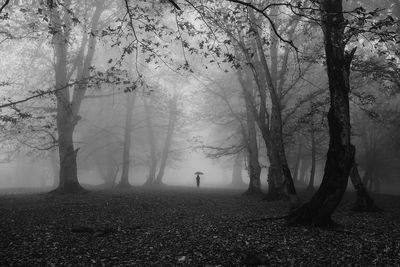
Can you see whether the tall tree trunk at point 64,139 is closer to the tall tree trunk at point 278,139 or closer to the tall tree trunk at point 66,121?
the tall tree trunk at point 66,121

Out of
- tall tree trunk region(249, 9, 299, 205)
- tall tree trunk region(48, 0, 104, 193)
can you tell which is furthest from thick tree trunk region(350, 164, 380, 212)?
tall tree trunk region(48, 0, 104, 193)

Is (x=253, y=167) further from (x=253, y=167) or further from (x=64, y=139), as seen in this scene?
(x=64, y=139)

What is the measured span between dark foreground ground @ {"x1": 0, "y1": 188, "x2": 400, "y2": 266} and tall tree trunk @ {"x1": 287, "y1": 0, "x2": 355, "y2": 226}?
0.56 metres

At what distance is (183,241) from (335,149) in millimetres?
4730

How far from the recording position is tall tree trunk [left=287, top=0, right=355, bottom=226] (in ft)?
31.4

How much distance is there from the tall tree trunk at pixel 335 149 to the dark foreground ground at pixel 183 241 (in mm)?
562

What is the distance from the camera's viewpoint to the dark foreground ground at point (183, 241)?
7430mm

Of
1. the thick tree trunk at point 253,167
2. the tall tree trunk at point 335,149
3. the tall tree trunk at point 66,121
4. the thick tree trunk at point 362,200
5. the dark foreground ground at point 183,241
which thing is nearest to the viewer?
the dark foreground ground at point 183,241

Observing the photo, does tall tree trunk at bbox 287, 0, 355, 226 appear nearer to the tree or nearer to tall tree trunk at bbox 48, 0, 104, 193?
tall tree trunk at bbox 48, 0, 104, 193

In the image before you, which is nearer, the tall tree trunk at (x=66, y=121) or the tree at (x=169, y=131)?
the tall tree trunk at (x=66, y=121)

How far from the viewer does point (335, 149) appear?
31.7 ft

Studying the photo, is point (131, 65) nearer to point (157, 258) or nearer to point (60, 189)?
point (60, 189)

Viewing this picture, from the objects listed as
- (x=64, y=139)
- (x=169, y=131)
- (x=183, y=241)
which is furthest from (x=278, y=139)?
(x=169, y=131)

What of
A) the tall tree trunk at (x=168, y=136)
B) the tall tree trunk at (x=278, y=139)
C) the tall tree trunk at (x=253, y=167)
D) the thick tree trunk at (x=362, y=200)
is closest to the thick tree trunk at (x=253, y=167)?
the tall tree trunk at (x=253, y=167)
